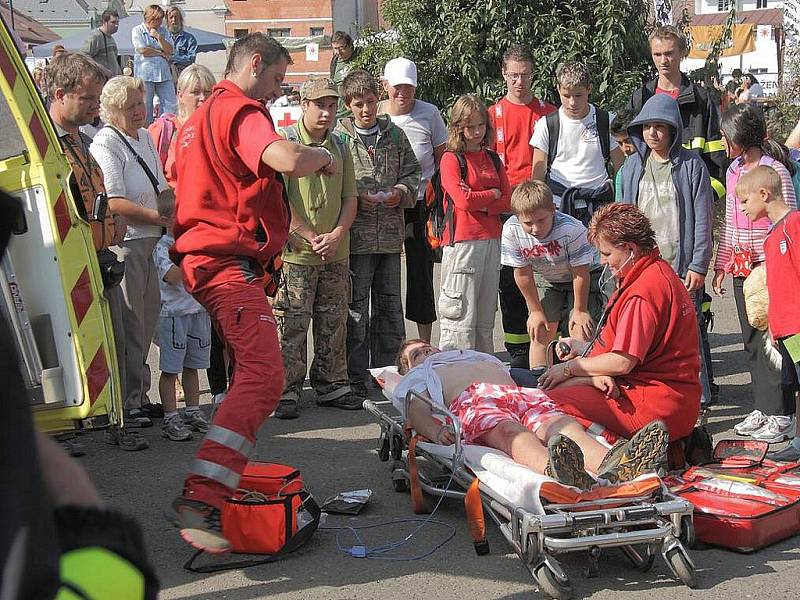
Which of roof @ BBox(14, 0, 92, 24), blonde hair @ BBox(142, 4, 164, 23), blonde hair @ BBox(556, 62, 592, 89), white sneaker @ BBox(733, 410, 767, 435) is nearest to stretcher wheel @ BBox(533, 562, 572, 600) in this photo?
white sneaker @ BBox(733, 410, 767, 435)

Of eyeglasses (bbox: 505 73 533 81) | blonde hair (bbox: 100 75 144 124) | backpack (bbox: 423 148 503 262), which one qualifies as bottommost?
backpack (bbox: 423 148 503 262)

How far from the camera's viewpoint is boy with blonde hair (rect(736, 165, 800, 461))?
603 centimetres

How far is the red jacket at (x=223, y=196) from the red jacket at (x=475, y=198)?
2.70 meters

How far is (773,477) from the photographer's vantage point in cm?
522

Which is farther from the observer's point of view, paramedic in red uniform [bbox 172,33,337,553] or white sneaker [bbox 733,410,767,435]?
white sneaker [bbox 733,410,767,435]

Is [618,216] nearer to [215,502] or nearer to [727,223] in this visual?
[727,223]

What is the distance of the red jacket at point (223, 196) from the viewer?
4.94m

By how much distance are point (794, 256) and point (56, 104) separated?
4.24 m

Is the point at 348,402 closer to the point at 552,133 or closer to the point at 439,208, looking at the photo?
the point at 439,208

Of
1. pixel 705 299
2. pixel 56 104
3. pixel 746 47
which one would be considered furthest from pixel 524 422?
pixel 746 47

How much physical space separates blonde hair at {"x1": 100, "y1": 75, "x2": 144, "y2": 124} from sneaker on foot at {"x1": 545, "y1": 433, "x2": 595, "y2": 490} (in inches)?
143

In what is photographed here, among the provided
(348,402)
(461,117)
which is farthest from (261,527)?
(461,117)

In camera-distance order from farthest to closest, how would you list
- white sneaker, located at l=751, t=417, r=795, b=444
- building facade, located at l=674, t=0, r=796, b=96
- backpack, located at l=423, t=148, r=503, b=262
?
building facade, located at l=674, t=0, r=796, b=96
backpack, located at l=423, t=148, r=503, b=262
white sneaker, located at l=751, t=417, r=795, b=444

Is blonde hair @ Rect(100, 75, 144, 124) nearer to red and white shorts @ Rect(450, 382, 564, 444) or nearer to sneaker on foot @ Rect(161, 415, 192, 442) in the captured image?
sneaker on foot @ Rect(161, 415, 192, 442)
